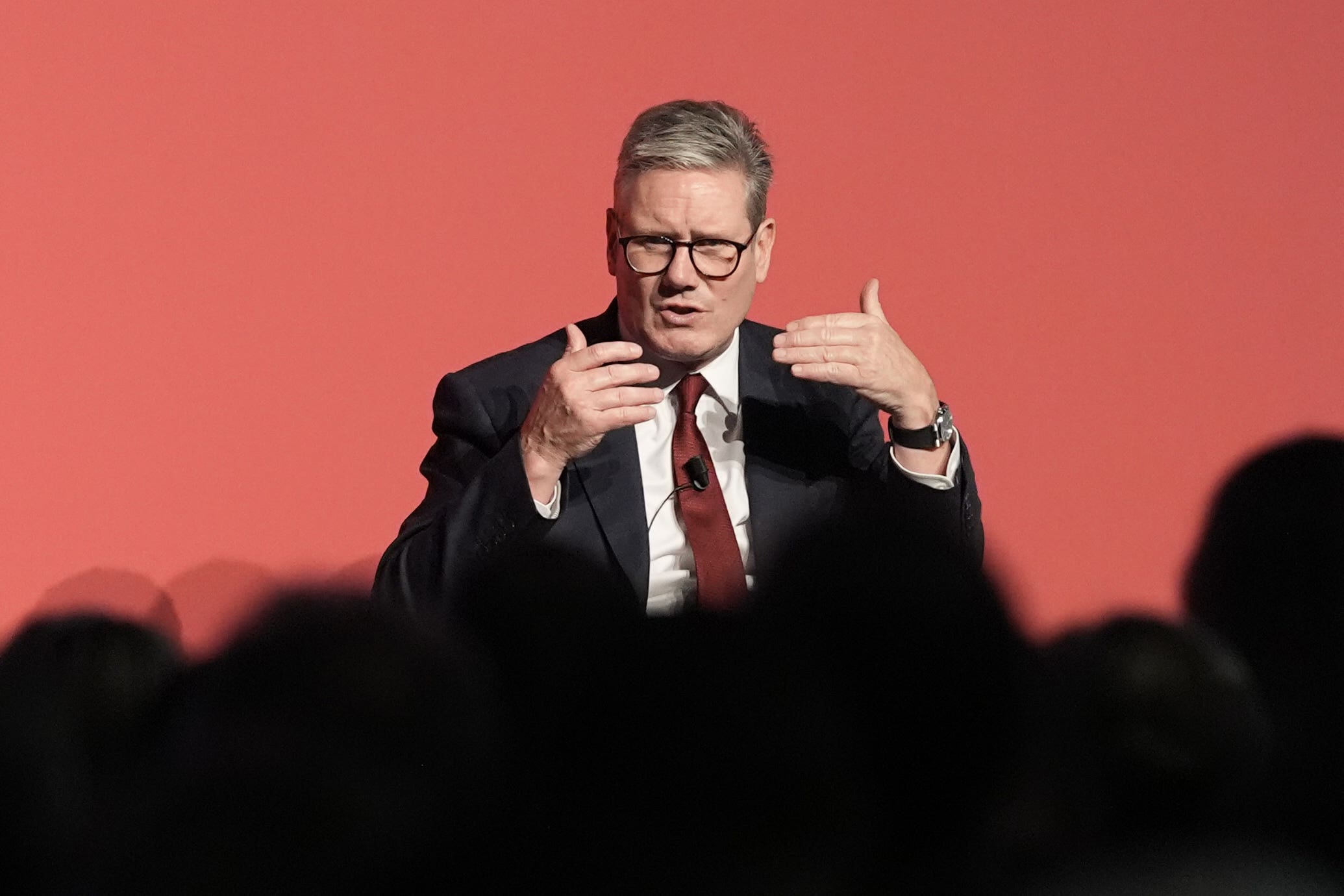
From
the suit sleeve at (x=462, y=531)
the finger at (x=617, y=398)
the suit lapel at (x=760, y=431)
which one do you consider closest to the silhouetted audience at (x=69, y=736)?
the suit sleeve at (x=462, y=531)

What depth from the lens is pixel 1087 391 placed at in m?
2.86

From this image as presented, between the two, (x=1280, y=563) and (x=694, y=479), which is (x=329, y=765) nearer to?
(x=694, y=479)

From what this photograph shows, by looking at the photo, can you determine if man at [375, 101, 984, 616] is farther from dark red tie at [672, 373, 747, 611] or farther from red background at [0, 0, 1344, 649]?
red background at [0, 0, 1344, 649]

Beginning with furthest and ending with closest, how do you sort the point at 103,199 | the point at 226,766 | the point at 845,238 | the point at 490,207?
1. the point at 845,238
2. the point at 490,207
3. the point at 103,199
4. the point at 226,766

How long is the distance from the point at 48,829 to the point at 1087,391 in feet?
8.05

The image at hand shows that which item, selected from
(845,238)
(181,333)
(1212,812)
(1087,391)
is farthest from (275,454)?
(1212,812)

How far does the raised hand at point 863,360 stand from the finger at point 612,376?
6.0 inches

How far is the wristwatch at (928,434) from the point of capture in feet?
5.82

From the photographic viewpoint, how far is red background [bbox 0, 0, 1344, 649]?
240cm

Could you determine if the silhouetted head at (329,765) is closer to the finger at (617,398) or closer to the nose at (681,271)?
the finger at (617,398)

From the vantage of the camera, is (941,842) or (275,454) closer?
(941,842)

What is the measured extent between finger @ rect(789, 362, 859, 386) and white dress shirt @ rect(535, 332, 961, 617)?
14 cm

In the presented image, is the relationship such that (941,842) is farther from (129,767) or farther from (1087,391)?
(1087,391)

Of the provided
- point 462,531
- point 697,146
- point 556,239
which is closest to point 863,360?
point 697,146
